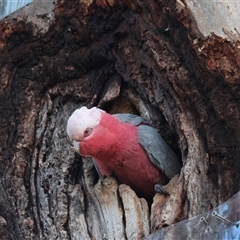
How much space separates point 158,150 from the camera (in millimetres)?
2539

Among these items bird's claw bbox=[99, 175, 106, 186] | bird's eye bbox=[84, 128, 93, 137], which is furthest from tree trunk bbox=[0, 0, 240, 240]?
bird's eye bbox=[84, 128, 93, 137]

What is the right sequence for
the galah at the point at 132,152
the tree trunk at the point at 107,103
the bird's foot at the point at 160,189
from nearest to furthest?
the tree trunk at the point at 107,103 → the bird's foot at the point at 160,189 → the galah at the point at 132,152

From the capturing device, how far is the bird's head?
2.39 m

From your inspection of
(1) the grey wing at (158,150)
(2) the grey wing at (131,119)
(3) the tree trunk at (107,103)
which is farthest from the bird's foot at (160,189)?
(2) the grey wing at (131,119)

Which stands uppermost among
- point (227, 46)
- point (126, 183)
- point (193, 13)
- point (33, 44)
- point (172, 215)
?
point (33, 44)

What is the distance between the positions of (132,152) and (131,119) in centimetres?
15

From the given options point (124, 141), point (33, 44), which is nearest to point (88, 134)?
point (124, 141)

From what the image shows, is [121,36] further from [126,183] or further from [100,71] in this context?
[126,183]

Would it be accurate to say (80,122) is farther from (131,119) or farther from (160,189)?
(160,189)

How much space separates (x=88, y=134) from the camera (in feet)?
8.00

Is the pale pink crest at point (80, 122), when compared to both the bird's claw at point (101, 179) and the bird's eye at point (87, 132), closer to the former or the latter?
the bird's eye at point (87, 132)

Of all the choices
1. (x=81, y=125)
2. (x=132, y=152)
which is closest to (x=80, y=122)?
(x=81, y=125)

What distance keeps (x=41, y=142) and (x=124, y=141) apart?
0.41 metres

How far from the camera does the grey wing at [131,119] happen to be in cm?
260
